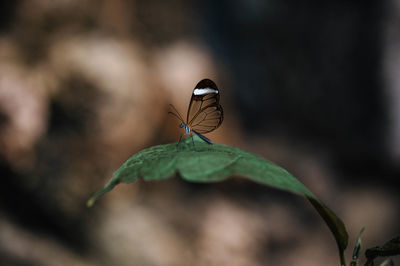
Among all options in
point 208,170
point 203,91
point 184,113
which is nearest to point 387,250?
point 208,170

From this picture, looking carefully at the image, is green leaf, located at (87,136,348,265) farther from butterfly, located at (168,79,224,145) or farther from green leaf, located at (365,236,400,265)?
butterfly, located at (168,79,224,145)

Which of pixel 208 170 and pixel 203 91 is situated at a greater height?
pixel 203 91

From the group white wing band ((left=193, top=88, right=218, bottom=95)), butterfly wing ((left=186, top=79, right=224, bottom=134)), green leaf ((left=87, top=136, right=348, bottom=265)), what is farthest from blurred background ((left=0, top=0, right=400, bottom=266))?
green leaf ((left=87, top=136, right=348, bottom=265))

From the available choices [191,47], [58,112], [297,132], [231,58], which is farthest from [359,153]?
[58,112]

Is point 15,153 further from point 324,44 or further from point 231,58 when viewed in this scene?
point 324,44

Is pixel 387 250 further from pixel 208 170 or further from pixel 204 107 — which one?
pixel 204 107

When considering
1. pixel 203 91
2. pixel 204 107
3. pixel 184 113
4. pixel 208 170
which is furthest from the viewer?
pixel 184 113
